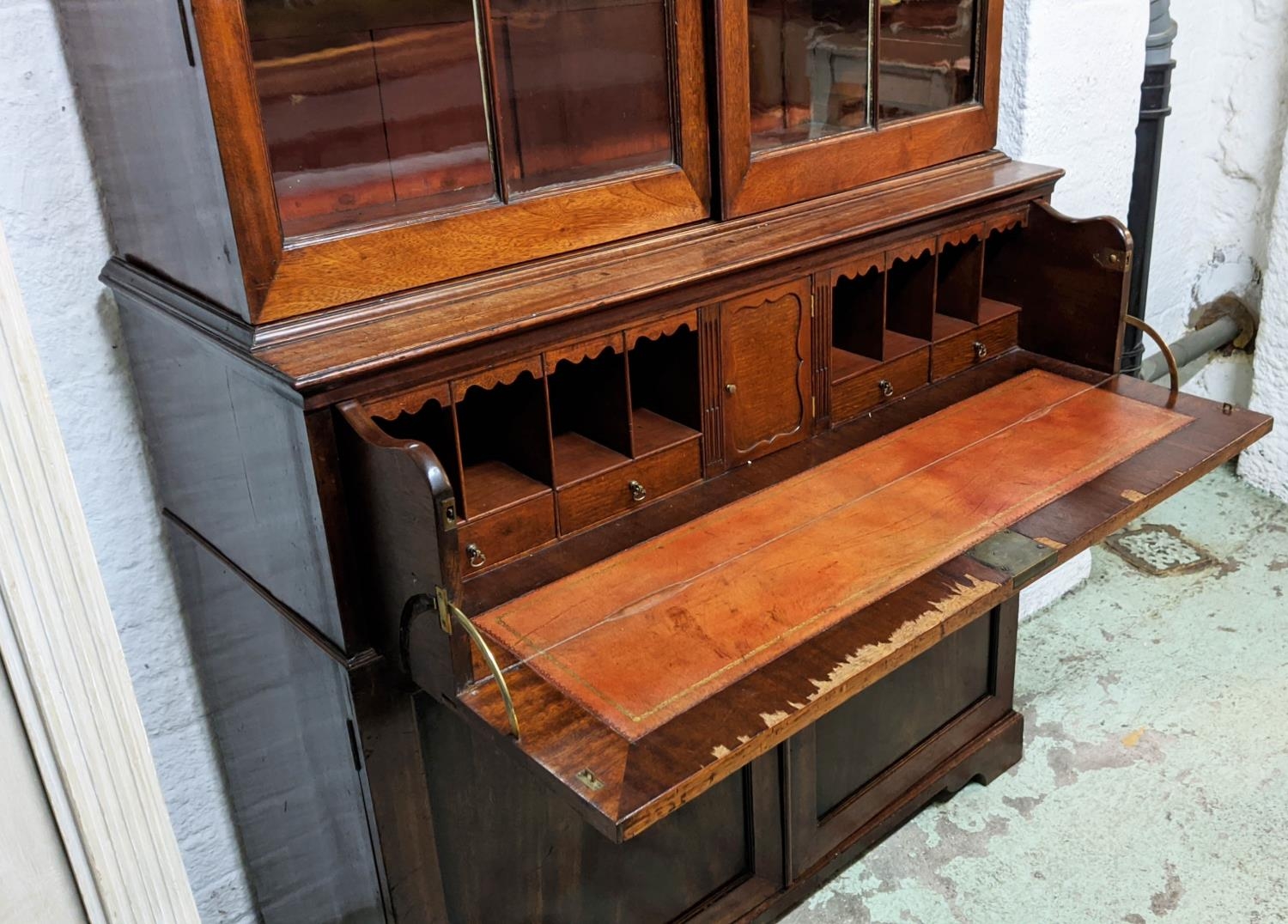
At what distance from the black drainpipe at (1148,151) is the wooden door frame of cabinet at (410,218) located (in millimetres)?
1501

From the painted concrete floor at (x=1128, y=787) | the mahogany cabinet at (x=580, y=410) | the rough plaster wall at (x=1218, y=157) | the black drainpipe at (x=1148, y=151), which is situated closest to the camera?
the mahogany cabinet at (x=580, y=410)

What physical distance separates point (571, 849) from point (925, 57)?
129 cm

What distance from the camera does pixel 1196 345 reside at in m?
3.23

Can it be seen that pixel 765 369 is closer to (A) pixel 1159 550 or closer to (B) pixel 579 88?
(B) pixel 579 88

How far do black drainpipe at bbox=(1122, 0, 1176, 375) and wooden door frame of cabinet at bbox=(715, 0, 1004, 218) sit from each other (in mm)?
901

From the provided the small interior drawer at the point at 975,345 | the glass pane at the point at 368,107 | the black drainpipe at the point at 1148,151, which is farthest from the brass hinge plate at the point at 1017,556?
the black drainpipe at the point at 1148,151

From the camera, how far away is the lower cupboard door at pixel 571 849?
1.54 metres

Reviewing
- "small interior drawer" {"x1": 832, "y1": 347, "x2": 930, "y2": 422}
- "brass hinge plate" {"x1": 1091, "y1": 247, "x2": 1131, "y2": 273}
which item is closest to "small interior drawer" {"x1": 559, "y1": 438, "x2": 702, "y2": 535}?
"small interior drawer" {"x1": 832, "y1": 347, "x2": 930, "y2": 422}

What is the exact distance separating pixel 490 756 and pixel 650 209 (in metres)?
0.73

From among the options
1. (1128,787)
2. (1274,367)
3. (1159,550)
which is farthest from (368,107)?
(1274,367)

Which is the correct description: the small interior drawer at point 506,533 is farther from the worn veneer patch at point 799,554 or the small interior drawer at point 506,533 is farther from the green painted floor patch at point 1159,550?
the green painted floor patch at point 1159,550

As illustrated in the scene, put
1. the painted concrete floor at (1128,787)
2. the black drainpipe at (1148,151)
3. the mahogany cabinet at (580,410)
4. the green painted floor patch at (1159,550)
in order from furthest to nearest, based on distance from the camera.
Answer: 1. the green painted floor patch at (1159,550)
2. the black drainpipe at (1148,151)
3. the painted concrete floor at (1128,787)
4. the mahogany cabinet at (580,410)

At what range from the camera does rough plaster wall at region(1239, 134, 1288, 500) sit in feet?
9.78

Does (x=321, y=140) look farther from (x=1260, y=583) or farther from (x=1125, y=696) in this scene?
(x=1260, y=583)
